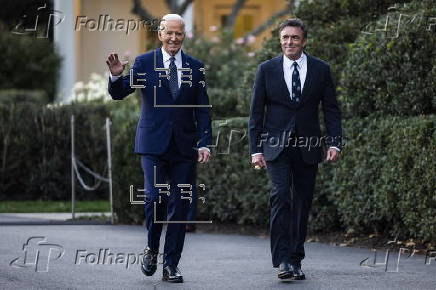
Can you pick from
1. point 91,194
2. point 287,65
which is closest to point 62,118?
point 91,194

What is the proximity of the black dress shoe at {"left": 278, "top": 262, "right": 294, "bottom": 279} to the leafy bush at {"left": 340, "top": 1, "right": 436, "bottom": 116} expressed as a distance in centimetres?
349

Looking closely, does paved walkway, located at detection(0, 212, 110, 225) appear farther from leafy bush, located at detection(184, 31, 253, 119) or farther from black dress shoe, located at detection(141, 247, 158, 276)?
black dress shoe, located at detection(141, 247, 158, 276)

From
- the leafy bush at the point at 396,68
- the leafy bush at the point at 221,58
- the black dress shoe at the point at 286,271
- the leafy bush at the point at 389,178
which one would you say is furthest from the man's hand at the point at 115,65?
the leafy bush at the point at 221,58

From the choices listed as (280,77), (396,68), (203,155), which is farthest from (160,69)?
(396,68)

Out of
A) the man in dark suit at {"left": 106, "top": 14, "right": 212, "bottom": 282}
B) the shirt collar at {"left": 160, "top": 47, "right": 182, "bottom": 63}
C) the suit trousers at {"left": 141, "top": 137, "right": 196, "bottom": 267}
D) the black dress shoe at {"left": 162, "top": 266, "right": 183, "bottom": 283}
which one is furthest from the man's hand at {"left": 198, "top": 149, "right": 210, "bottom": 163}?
the black dress shoe at {"left": 162, "top": 266, "right": 183, "bottom": 283}

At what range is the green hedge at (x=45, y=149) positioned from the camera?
65.9 ft

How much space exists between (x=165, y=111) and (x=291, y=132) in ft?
3.21

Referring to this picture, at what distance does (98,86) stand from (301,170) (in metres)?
16.7

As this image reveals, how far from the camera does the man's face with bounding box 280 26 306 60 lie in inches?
358

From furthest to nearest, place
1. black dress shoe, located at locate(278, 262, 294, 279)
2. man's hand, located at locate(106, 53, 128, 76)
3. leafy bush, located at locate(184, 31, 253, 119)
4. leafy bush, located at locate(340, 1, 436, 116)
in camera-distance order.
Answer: leafy bush, located at locate(184, 31, 253, 119) → leafy bush, located at locate(340, 1, 436, 116) → black dress shoe, located at locate(278, 262, 294, 279) → man's hand, located at locate(106, 53, 128, 76)

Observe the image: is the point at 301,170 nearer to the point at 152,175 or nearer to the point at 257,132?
the point at 257,132

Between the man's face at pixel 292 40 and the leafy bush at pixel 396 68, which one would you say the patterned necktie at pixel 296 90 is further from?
the leafy bush at pixel 396 68

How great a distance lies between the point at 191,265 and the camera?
10328 millimetres

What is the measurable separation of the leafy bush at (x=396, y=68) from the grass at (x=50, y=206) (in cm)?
649
